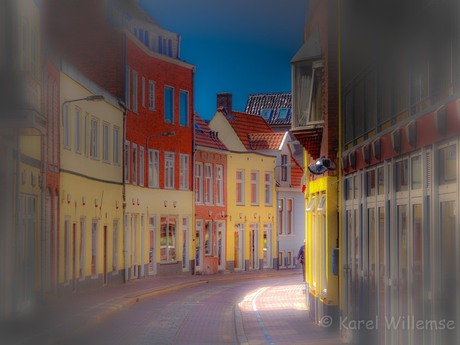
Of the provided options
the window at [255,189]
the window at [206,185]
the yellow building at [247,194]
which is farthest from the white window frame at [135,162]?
the window at [255,189]

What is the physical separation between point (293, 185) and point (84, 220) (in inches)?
328

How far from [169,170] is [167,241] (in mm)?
806

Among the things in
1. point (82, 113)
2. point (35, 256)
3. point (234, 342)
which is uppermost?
point (82, 113)

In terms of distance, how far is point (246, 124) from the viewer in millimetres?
9719

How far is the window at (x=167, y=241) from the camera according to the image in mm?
9059

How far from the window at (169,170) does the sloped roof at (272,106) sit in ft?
3.07

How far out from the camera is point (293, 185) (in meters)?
15.8

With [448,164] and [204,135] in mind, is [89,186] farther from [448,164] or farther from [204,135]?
[448,164]

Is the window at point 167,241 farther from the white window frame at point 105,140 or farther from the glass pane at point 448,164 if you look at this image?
the glass pane at point 448,164

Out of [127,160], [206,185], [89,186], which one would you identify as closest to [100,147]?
[89,186]

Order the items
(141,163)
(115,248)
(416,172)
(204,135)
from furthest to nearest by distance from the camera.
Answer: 1. (204,135)
2. (141,163)
3. (115,248)
4. (416,172)

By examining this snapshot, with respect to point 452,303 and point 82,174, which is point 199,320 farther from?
point 452,303

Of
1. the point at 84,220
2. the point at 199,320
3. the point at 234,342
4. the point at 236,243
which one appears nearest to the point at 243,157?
the point at 236,243

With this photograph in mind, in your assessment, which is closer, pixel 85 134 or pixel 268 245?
pixel 85 134
